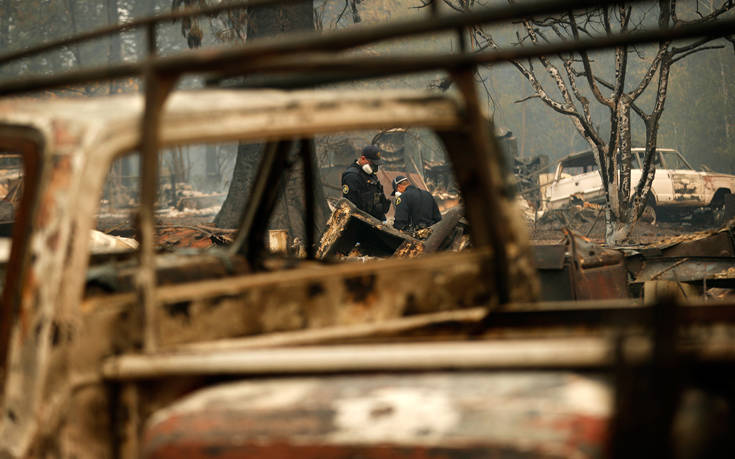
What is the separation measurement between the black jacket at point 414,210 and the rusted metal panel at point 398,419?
9737mm

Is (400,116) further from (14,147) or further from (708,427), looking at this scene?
(708,427)

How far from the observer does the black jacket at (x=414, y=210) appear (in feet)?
36.9

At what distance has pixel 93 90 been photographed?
102ft

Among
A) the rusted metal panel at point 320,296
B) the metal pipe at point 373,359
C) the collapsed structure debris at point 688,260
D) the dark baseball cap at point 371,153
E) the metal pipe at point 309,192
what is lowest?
the collapsed structure debris at point 688,260

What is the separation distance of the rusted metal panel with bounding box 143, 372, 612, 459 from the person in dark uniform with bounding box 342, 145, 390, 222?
9468 millimetres

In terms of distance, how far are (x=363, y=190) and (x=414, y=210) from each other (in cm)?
88

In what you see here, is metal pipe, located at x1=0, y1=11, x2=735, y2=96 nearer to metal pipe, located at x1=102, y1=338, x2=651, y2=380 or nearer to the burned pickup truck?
the burned pickup truck

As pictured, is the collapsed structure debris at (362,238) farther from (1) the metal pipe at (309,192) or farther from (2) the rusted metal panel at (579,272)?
(1) the metal pipe at (309,192)

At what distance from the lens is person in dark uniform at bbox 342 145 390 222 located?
433 inches

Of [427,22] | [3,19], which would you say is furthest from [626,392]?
[3,19]

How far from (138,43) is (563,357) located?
139ft

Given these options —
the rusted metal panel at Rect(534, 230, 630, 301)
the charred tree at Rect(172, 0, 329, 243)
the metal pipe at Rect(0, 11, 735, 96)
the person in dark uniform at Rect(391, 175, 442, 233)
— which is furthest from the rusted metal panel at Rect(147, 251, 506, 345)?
the charred tree at Rect(172, 0, 329, 243)

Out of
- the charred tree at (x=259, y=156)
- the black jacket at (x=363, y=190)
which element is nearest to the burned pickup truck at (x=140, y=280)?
the black jacket at (x=363, y=190)

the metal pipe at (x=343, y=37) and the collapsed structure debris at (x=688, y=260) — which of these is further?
the collapsed structure debris at (x=688, y=260)
